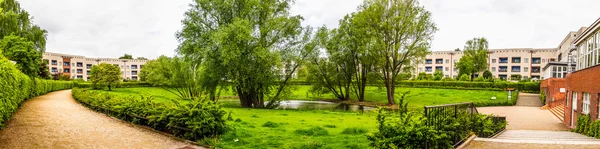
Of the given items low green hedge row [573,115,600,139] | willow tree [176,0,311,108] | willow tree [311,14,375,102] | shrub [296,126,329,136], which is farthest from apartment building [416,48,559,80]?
shrub [296,126,329,136]

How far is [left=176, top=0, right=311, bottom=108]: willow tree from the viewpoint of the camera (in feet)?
86.9

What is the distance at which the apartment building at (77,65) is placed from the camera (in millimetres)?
100231

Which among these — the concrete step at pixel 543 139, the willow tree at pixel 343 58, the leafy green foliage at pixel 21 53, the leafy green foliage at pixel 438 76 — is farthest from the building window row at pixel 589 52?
the leafy green foliage at pixel 438 76

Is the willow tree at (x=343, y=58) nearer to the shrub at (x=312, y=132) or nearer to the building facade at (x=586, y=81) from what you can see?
the building facade at (x=586, y=81)

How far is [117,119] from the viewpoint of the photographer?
1545 cm

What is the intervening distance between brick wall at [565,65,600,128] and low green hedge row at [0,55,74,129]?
67.1 ft

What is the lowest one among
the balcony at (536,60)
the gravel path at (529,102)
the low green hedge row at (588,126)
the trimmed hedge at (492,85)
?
the gravel path at (529,102)

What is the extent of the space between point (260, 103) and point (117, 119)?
16.5 meters

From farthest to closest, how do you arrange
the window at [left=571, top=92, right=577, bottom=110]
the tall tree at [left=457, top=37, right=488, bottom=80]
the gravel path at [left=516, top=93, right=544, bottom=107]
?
the tall tree at [left=457, top=37, right=488, bottom=80]
the gravel path at [left=516, top=93, right=544, bottom=107]
the window at [left=571, top=92, right=577, bottom=110]

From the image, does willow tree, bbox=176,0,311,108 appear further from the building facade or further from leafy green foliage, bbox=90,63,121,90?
leafy green foliage, bbox=90,63,121,90

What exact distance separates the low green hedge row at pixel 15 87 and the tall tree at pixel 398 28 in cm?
2735

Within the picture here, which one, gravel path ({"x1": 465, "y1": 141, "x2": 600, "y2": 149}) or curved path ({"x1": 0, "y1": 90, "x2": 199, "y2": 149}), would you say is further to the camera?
curved path ({"x1": 0, "y1": 90, "x2": 199, "y2": 149})

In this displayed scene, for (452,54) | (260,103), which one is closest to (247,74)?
(260,103)

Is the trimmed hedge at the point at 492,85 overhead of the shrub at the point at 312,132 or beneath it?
overhead
